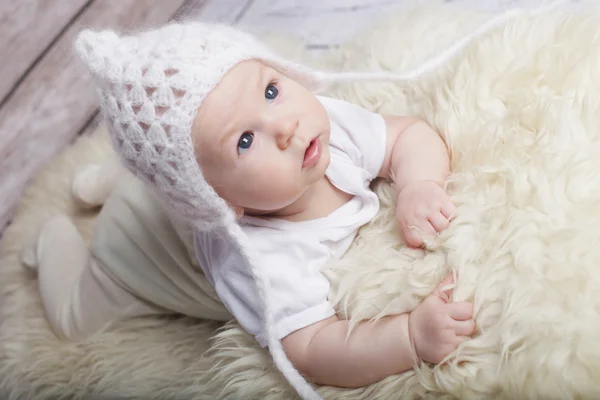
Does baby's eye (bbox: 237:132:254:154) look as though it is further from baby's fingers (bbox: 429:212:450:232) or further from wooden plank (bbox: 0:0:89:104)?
wooden plank (bbox: 0:0:89:104)

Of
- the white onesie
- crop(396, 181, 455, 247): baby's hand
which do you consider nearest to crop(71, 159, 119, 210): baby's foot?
the white onesie

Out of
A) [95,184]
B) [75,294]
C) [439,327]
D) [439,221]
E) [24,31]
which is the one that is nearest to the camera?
[439,327]

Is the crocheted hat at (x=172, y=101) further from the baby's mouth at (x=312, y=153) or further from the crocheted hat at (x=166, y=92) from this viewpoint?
the baby's mouth at (x=312, y=153)

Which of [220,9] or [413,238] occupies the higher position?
[220,9]

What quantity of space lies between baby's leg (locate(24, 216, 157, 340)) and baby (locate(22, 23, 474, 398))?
0.22 metres

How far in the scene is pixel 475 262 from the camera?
0.69 meters

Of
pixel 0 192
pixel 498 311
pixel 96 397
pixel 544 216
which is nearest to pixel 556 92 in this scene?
pixel 544 216

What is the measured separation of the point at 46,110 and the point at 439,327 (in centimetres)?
109

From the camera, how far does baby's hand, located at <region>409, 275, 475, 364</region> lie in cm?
65

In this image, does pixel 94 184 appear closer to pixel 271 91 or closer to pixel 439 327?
pixel 271 91

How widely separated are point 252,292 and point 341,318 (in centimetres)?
12

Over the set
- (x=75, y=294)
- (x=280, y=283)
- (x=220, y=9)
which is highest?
(x=220, y=9)

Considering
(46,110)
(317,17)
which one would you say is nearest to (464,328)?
(317,17)

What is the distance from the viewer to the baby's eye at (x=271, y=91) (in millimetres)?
750
